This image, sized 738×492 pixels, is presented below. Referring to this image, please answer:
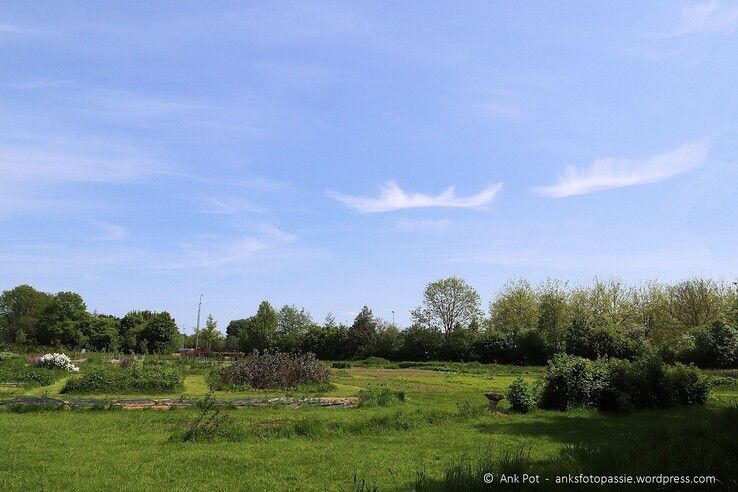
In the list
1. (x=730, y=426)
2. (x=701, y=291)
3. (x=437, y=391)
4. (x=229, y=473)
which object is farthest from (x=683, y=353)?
(x=229, y=473)

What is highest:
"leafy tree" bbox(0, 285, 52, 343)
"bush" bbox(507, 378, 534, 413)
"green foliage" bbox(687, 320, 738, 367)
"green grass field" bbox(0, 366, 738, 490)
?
"leafy tree" bbox(0, 285, 52, 343)

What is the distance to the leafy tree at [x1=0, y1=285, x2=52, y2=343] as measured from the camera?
9375cm

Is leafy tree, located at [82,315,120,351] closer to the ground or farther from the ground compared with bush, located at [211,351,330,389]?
farther from the ground

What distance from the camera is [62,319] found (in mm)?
88188

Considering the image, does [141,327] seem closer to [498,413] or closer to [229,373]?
[229,373]

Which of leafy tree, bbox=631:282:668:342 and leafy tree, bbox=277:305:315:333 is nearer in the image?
leafy tree, bbox=631:282:668:342

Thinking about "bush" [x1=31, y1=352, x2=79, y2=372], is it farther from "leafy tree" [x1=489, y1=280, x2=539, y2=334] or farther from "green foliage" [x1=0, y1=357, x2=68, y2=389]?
"leafy tree" [x1=489, y1=280, x2=539, y2=334]

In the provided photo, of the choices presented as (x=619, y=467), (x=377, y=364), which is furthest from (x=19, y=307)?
(x=619, y=467)

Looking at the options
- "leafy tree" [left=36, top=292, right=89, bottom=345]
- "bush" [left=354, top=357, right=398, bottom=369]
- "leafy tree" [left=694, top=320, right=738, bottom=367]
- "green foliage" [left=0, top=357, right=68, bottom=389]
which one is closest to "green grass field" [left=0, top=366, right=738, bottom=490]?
"green foliage" [left=0, top=357, right=68, bottom=389]

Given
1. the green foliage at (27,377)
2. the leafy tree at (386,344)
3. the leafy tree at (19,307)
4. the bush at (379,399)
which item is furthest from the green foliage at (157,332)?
the bush at (379,399)

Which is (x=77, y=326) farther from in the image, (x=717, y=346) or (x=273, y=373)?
(x=717, y=346)

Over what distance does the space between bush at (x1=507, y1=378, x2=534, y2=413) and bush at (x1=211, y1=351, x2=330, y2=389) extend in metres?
12.1

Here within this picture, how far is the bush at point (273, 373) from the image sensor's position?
27.7 m

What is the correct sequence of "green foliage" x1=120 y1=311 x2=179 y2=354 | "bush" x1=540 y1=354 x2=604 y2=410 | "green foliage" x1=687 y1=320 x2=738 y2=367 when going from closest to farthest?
"bush" x1=540 y1=354 x2=604 y2=410, "green foliage" x1=687 y1=320 x2=738 y2=367, "green foliage" x1=120 y1=311 x2=179 y2=354
